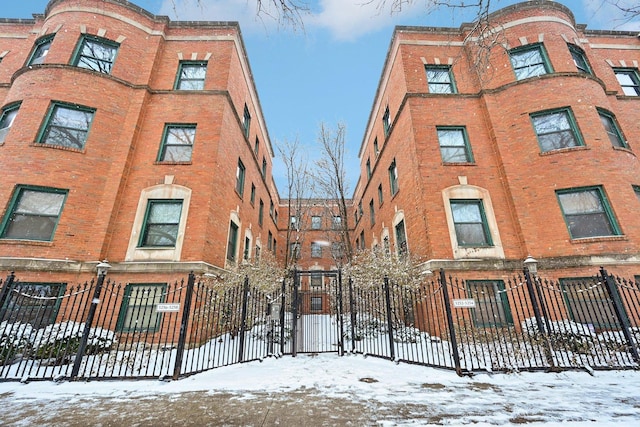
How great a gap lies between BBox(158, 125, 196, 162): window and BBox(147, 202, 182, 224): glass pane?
81.0 inches

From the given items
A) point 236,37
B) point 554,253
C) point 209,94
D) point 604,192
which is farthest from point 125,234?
point 604,192

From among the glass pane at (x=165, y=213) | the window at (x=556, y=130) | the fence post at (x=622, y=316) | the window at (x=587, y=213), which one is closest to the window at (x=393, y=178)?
the window at (x=556, y=130)

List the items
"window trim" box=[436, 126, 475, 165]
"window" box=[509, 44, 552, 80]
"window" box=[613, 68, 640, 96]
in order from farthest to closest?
"window" box=[613, 68, 640, 96] → "window" box=[509, 44, 552, 80] → "window trim" box=[436, 126, 475, 165]

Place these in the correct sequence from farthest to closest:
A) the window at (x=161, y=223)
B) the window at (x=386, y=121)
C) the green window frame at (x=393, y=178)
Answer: the window at (x=386, y=121)
the green window frame at (x=393, y=178)
the window at (x=161, y=223)

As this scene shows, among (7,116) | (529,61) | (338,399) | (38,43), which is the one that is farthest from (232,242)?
(529,61)

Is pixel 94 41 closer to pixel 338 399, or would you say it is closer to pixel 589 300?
pixel 338 399

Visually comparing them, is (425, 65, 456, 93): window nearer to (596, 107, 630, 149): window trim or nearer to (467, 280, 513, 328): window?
(596, 107, 630, 149): window trim

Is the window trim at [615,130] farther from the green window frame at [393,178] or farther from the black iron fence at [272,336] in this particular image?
the green window frame at [393,178]

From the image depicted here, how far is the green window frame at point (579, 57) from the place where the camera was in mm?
12609

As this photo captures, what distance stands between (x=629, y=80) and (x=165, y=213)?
2409 centimetres

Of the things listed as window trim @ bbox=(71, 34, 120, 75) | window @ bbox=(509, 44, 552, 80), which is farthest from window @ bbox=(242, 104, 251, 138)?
window @ bbox=(509, 44, 552, 80)

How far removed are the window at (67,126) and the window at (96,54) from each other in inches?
84.6

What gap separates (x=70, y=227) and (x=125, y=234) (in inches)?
64.9

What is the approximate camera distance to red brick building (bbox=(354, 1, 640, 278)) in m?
9.73
